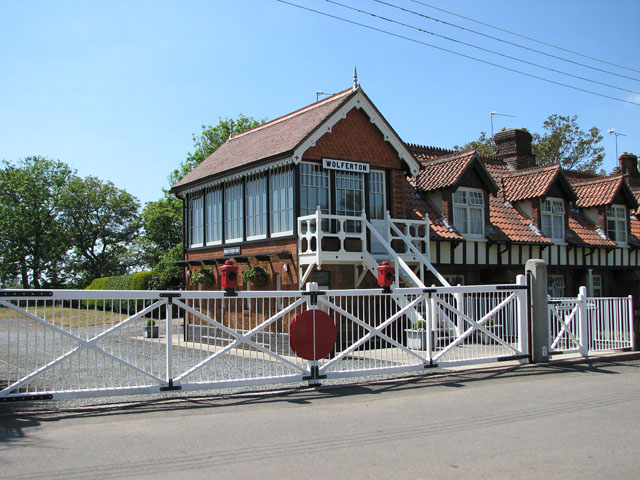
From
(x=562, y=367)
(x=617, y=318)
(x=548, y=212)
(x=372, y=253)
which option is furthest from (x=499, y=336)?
(x=548, y=212)

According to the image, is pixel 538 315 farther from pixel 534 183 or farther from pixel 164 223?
pixel 164 223

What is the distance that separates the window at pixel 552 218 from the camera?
75.9ft

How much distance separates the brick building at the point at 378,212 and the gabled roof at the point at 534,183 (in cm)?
5

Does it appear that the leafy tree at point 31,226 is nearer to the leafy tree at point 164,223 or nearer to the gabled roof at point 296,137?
the leafy tree at point 164,223

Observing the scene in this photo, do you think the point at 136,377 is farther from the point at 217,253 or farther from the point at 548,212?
the point at 548,212

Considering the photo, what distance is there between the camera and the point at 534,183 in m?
23.4

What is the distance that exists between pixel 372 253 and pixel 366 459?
12045mm

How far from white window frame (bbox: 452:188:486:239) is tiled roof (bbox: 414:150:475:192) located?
0.65 metres

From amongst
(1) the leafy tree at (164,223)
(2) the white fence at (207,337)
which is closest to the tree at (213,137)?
(1) the leafy tree at (164,223)

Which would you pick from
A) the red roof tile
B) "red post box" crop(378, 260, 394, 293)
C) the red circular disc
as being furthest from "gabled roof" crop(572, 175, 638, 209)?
the red circular disc

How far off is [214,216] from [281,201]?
3.98 metres

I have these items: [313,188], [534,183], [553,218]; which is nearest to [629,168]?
[553,218]

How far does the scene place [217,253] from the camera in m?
20.3

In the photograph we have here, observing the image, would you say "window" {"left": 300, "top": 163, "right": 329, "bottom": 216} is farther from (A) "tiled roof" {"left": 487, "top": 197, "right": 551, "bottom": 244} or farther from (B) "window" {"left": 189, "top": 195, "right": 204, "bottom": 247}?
(A) "tiled roof" {"left": 487, "top": 197, "right": 551, "bottom": 244}
